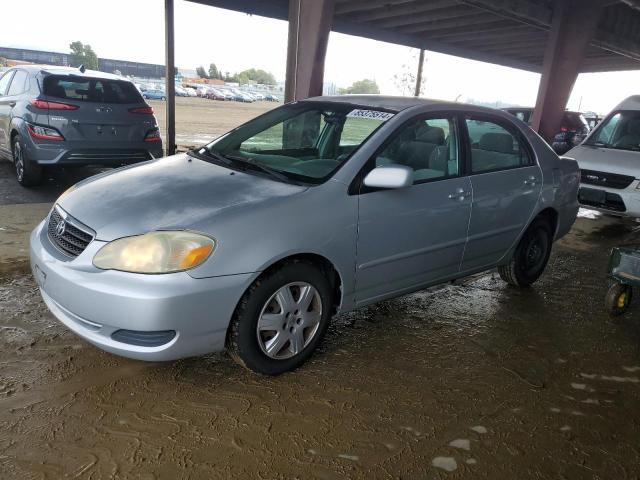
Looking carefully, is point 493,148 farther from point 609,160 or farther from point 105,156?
Answer: point 105,156

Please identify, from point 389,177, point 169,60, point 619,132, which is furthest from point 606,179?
point 169,60

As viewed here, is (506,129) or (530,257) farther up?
(506,129)

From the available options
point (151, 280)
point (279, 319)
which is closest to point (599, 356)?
point (279, 319)

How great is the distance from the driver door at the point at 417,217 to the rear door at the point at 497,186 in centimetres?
13

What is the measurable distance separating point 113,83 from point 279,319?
5.45m

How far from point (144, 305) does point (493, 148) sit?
2.93 meters

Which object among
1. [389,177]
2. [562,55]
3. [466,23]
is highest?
[466,23]

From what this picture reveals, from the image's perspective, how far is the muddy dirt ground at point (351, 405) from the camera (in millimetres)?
2270

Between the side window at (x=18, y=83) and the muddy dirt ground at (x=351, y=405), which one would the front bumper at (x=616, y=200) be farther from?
the side window at (x=18, y=83)

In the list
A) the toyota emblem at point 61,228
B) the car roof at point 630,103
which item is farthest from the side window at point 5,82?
the car roof at point 630,103

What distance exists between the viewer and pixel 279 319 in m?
2.83

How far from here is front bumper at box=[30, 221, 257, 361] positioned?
95.8 inches

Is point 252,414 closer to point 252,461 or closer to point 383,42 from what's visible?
point 252,461

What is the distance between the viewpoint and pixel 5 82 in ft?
24.4
